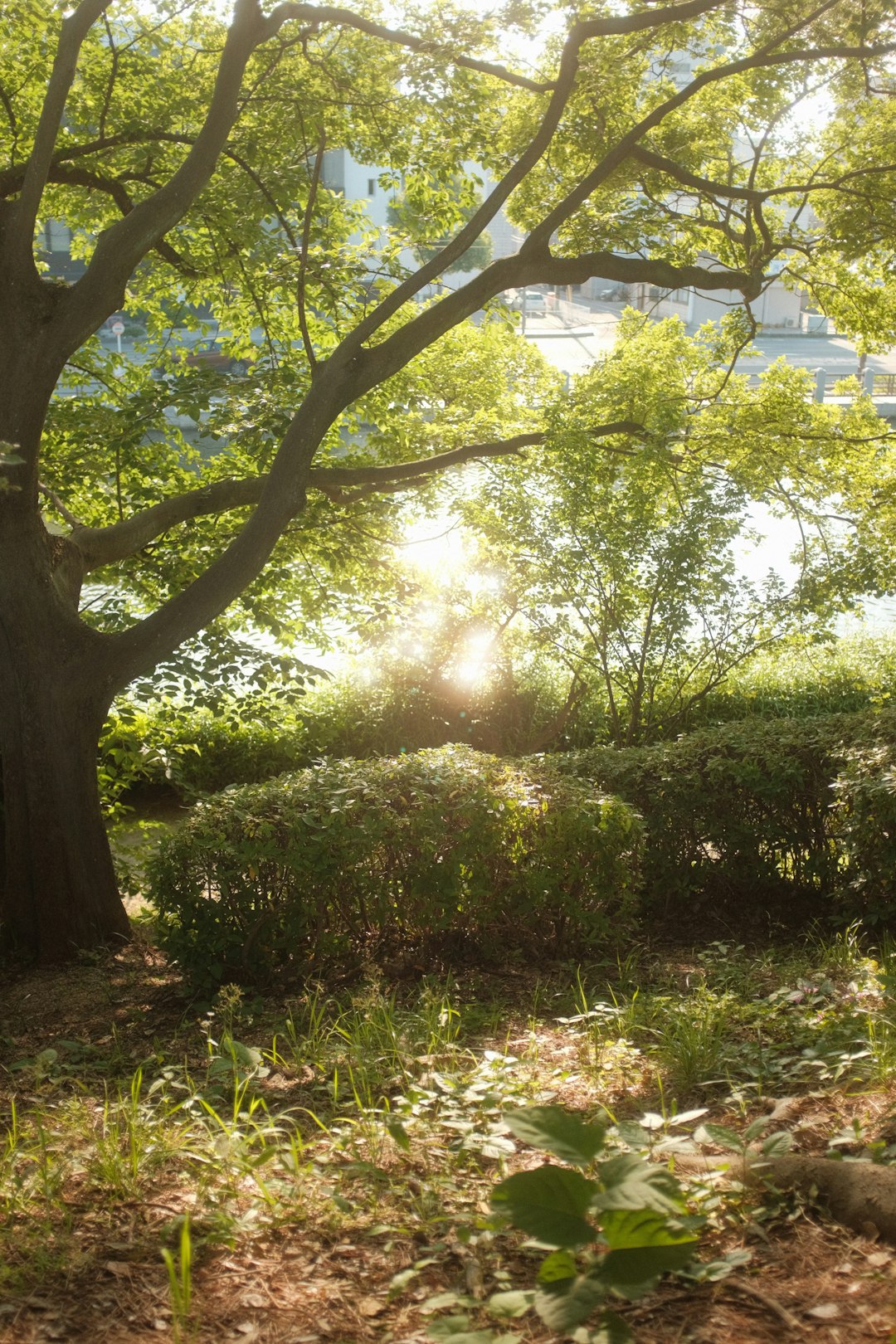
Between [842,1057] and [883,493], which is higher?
[883,493]

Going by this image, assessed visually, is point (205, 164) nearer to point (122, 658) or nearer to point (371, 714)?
point (122, 658)

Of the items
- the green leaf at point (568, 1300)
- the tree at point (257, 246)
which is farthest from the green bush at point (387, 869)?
the green leaf at point (568, 1300)

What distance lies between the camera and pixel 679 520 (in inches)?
360

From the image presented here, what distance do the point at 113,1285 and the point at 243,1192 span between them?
16.4 inches

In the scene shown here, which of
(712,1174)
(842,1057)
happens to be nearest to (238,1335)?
(712,1174)

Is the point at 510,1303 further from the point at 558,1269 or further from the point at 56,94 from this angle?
the point at 56,94

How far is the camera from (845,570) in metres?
9.05

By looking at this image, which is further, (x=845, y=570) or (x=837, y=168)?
(x=845, y=570)

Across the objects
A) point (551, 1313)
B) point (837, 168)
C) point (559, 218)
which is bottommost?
point (551, 1313)

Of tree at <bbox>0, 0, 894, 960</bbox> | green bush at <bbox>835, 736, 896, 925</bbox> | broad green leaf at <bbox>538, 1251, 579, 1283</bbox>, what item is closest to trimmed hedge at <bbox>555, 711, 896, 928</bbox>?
green bush at <bbox>835, 736, 896, 925</bbox>

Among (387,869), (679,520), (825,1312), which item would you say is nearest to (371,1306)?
(825,1312)

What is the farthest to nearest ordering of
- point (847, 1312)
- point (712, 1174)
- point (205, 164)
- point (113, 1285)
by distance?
point (205, 164) → point (712, 1174) → point (113, 1285) → point (847, 1312)

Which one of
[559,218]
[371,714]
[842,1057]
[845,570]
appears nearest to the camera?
[842,1057]

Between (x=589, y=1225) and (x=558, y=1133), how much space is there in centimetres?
15
